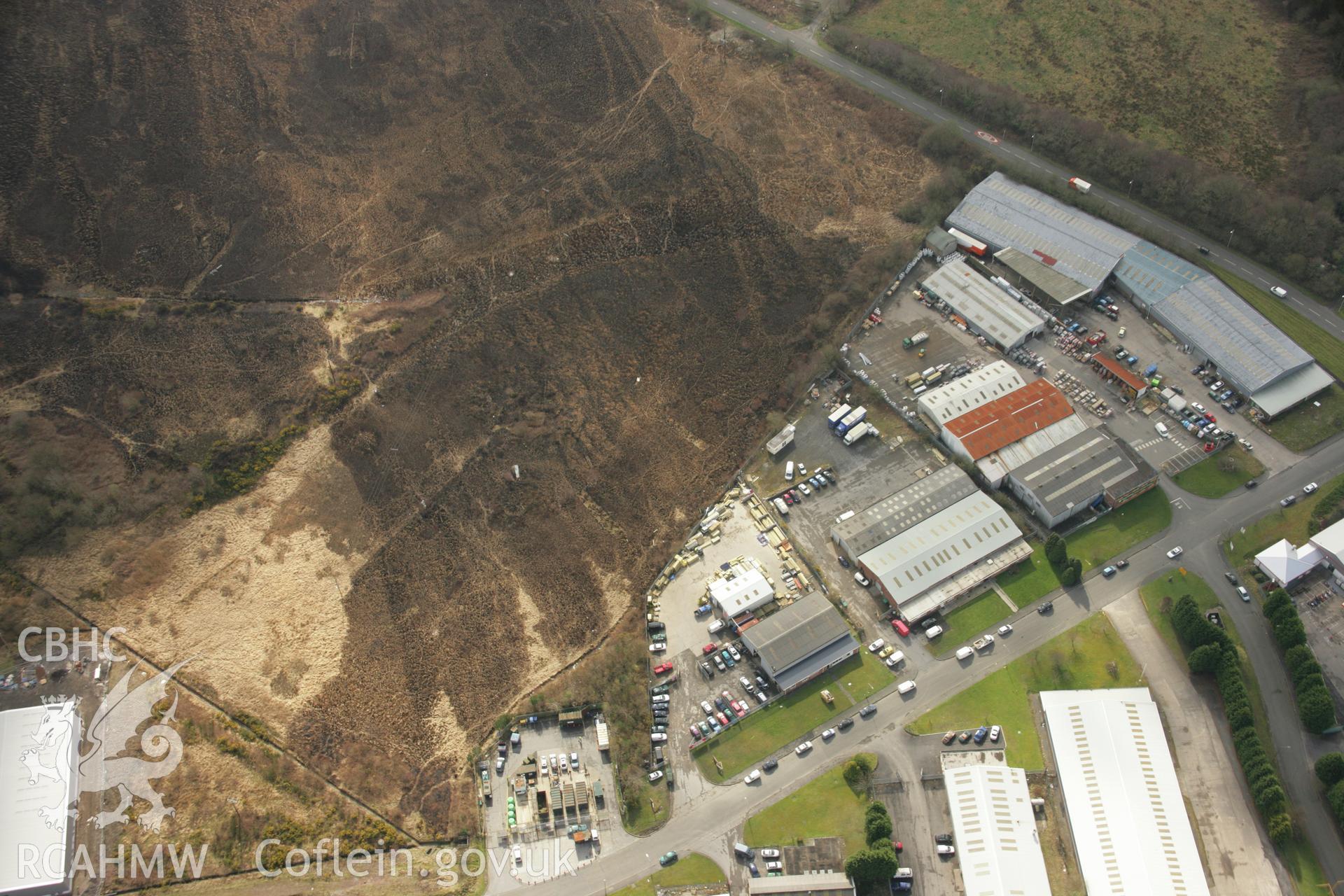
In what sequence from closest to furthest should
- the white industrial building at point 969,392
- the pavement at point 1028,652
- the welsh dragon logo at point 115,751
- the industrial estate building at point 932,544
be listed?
the pavement at point 1028,652, the welsh dragon logo at point 115,751, the industrial estate building at point 932,544, the white industrial building at point 969,392

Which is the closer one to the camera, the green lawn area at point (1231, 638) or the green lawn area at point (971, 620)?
the green lawn area at point (1231, 638)

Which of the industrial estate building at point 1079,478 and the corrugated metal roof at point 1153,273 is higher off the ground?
the corrugated metal roof at point 1153,273

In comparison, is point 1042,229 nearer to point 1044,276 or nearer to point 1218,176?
point 1044,276

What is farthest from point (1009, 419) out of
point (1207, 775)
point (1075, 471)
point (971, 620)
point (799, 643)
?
point (1207, 775)

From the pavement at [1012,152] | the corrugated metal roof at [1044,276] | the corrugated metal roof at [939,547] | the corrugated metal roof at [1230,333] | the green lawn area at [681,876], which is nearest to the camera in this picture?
the green lawn area at [681,876]

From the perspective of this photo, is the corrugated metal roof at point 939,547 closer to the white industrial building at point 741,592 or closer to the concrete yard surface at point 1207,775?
the white industrial building at point 741,592

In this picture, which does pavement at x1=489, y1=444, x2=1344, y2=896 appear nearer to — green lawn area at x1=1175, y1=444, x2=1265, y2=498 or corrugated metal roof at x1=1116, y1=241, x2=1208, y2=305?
green lawn area at x1=1175, y1=444, x2=1265, y2=498

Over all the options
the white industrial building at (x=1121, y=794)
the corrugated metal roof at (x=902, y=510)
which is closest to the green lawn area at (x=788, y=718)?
the corrugated metal roof at (x=902, y=510)
